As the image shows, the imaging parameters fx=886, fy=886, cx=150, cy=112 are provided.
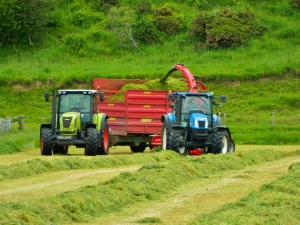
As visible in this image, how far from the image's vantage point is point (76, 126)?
2752cm

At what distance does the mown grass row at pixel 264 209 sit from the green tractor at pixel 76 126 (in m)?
12.3

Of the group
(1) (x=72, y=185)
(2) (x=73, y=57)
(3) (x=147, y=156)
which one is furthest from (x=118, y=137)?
(2) (x=73, y=57)

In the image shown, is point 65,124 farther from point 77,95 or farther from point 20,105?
point 20,105

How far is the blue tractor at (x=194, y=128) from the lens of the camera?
→ 26.3 meters

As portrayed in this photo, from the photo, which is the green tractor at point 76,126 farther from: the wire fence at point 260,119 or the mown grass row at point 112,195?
the wire fence at point 260,119

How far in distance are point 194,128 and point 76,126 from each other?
149 inches

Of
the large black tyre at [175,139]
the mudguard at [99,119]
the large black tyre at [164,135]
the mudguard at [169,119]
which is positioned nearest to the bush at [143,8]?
the mudguard at [99,119]

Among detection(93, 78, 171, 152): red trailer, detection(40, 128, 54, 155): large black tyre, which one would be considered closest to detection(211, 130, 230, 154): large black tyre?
detection(93, 78, 171, 152): red trailer

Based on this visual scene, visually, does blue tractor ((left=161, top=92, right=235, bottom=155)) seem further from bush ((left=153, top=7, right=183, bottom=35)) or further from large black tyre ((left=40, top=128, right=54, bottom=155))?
bush ((left=153, top=7, right=183, bottom=35))

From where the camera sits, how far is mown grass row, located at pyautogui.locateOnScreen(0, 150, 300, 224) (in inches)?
500

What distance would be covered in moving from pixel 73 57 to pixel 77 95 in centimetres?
2879

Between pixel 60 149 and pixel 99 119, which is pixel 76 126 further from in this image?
pixel 60 149

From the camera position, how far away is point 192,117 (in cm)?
2666

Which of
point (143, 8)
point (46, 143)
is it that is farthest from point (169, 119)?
point (143, 8)
